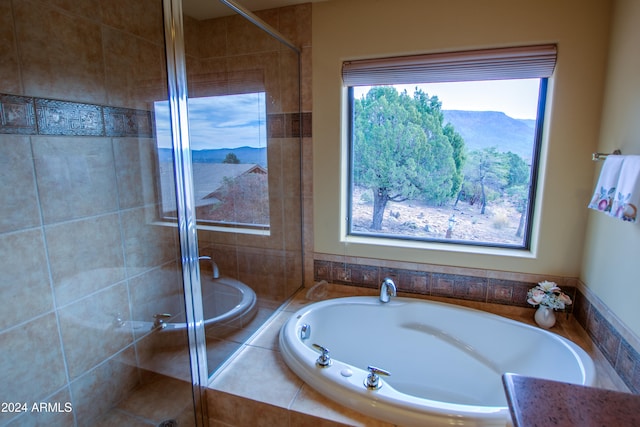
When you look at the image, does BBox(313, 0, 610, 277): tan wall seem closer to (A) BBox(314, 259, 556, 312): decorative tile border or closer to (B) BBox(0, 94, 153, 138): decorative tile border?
(A) BBox(314, 259, 556, 312): decorative tile border

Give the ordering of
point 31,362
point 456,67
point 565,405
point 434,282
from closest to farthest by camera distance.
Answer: point 565,405
point 31,362
point 456,67
point 434,282

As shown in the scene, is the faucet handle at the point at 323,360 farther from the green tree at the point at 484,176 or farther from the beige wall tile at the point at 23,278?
the green tree at the point at 484,176

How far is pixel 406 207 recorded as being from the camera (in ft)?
7.43

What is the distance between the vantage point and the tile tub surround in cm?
135

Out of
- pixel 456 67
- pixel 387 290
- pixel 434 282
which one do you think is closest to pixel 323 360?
pixel 387 290

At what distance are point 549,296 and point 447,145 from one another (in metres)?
1.06

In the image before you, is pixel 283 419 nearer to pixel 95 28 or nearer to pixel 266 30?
pixel 95 28

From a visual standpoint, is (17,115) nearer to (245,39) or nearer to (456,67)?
(245,39)

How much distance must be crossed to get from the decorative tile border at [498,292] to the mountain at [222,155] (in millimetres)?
876

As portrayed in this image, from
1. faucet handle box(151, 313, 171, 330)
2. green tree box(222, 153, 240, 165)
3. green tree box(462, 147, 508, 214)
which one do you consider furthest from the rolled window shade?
faucet handle box(151, 313, 171, 330)

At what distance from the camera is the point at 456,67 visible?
1.91 meters

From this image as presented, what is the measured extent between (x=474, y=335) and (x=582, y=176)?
42.8 inches

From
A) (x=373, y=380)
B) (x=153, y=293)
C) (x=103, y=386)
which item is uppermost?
(x=153, y=293)

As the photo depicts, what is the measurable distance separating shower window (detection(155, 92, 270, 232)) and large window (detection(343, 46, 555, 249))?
2.12 feet
